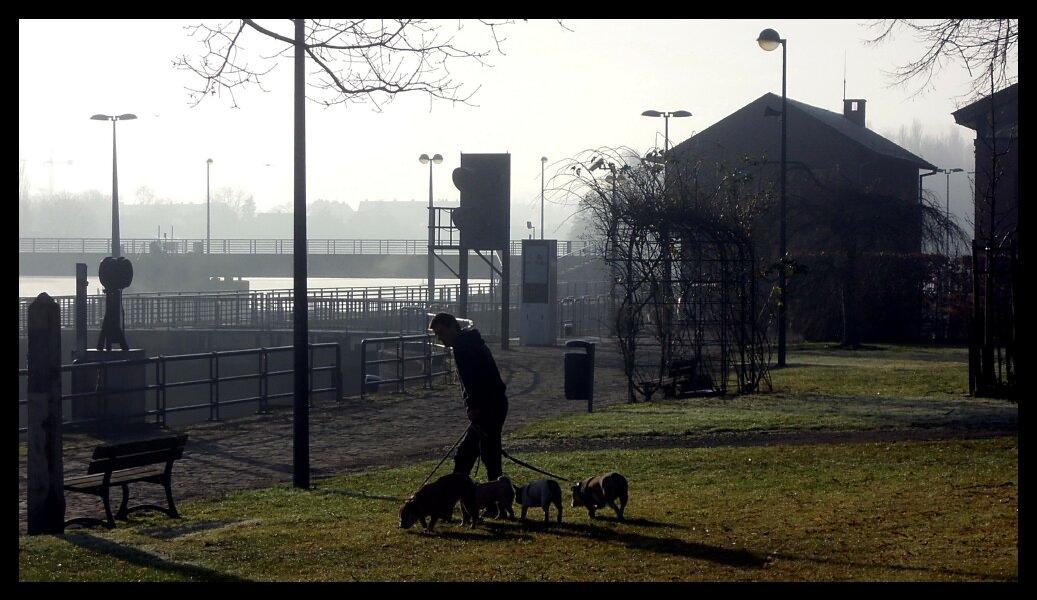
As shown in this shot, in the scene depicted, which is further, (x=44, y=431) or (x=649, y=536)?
(x=44, y=431)

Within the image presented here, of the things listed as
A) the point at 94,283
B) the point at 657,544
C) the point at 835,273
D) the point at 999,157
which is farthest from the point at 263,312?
the point at 94,283

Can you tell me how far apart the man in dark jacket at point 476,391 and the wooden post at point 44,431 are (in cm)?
305

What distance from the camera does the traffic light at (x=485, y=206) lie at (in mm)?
31328

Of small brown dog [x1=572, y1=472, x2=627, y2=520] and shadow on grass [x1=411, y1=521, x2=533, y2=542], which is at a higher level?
small brown dog [x1=572, y1=472, x2=627, y2=520]

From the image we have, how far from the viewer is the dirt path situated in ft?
42.5

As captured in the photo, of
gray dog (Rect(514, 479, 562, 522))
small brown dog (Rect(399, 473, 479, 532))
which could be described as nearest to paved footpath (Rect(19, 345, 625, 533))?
small brown dog (Rect(399, 473, 479, 532))

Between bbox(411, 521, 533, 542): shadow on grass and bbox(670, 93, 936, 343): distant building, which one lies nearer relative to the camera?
bbox(411, 521, 533, 542): shadow on grass

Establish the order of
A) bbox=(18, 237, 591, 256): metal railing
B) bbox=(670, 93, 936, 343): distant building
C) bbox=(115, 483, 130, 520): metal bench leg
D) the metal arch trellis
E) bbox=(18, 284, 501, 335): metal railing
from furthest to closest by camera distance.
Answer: bbox=(18, 237, 591, 256): metal railing, bbox=(670, 93, 936, 343): distant building, bbox=(18, 284, 501, 335): metal railing, the metal arch trellis, bbox=(115, 483, 130, 520): metal bench leg

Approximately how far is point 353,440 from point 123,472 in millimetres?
5748

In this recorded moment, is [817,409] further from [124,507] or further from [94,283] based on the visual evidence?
[94,283]

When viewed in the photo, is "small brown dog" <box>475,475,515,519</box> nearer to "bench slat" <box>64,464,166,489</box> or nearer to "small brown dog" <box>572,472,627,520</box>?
"small brown dog" <box>572,472,627,520</box>

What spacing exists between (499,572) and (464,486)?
1.65 m

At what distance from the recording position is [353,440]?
1628cm

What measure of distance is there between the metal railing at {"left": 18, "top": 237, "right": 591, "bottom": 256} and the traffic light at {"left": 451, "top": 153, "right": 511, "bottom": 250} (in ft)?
119
